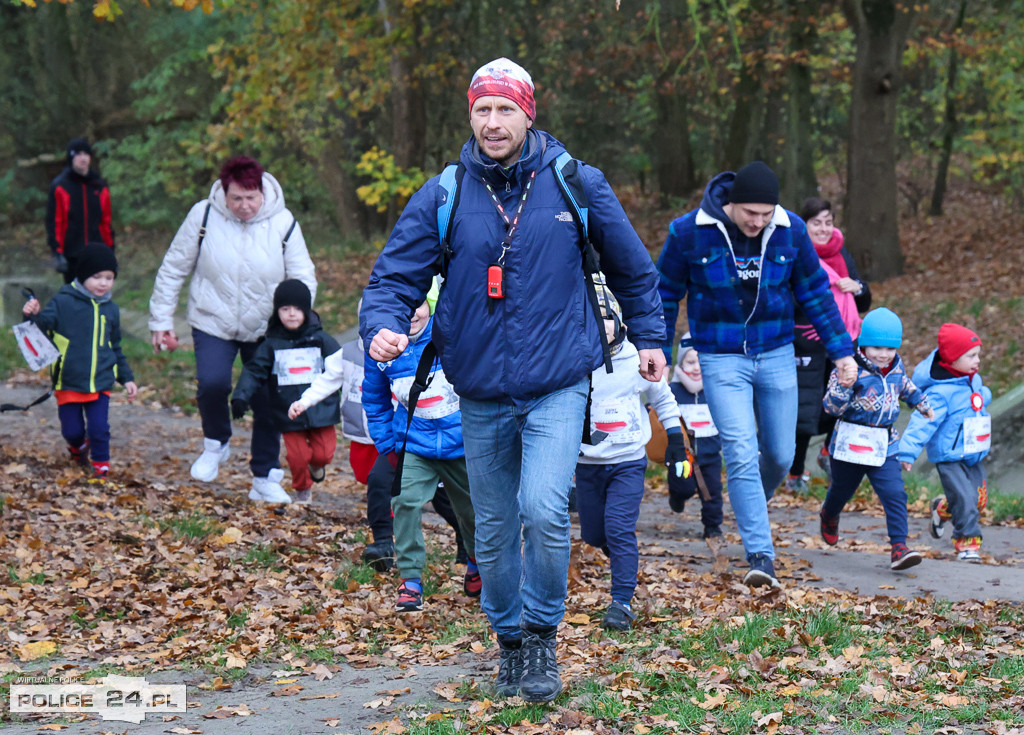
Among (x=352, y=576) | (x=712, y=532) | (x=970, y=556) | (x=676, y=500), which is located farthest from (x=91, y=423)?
(x=970, y=556)

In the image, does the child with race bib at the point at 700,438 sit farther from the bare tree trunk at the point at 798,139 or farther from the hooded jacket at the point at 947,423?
the bare tree trunk at the point at 798,139

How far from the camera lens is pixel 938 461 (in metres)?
8.05

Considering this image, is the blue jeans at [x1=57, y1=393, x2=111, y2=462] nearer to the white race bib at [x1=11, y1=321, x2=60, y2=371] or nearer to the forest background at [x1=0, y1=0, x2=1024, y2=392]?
the white race bib at [x1=11, y1=321, x2=60, y2=371]

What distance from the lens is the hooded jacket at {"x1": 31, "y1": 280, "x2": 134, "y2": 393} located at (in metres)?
9.41

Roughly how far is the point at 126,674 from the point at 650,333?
9.55 feet

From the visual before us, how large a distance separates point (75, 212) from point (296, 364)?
7.82 m

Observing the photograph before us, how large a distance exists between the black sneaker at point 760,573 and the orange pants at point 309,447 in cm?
336

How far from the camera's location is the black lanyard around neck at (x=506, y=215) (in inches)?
181

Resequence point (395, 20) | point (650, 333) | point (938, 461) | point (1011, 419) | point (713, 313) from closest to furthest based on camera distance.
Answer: point (650, 333) → point (713, 313) → point (938, 461) → point (1011, 419) → point (395, 20)

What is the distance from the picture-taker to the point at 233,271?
9.02 metres

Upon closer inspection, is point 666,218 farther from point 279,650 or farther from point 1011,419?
point 279,650

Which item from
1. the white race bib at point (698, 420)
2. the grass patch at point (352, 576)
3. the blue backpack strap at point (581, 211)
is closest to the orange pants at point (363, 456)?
the grass patch at point (352, 576)

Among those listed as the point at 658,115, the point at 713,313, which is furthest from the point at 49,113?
the point at 713,313

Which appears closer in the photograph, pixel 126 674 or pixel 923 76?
pixel 126 674
